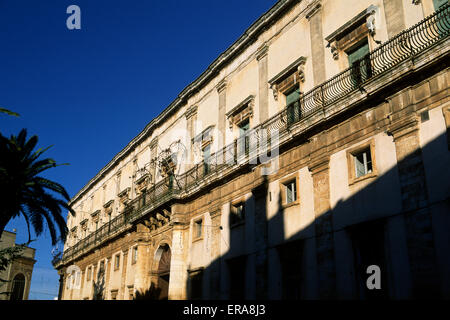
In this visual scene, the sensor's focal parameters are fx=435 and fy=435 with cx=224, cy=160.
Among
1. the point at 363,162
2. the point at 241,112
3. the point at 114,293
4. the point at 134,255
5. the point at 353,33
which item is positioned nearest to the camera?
the point at 363,162

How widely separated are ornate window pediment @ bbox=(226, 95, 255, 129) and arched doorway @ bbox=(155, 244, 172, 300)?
22.8ft

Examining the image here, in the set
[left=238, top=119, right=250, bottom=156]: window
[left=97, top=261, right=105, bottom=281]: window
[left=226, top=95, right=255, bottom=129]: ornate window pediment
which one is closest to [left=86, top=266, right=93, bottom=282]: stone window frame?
[left=97, top=261, right=105, bottom=281]: window

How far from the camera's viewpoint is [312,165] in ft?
41.8

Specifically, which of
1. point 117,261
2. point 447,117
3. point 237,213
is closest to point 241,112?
point 237,213

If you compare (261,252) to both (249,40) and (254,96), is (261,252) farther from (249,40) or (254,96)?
(249,40)

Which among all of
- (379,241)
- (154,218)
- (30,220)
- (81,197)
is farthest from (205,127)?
(81,197)

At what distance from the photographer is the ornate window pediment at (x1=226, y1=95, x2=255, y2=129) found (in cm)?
1702

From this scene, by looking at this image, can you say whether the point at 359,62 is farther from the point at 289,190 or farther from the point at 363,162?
the point at 289,190

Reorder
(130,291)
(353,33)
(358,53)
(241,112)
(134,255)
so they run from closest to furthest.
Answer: (358,53) < (353,33) < (241,112) < (130,291) < (134,255)

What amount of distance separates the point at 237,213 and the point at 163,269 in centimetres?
646

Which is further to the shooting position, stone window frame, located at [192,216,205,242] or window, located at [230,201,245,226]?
stone window frame, located at [192,216,205,242]

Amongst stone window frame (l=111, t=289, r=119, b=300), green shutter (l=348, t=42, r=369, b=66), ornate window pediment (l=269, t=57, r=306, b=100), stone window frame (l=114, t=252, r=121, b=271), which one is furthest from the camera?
Result: stone window frame (l=114, t=252, r=121, b=271)

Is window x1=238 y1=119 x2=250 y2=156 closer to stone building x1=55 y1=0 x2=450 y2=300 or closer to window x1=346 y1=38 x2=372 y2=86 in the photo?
stone building x1=55 y1=0 x2=450 y2=300

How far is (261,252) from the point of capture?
552 inches
